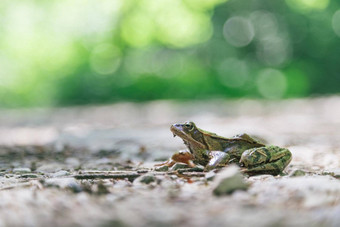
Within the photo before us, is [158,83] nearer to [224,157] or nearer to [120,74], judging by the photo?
[120,74]

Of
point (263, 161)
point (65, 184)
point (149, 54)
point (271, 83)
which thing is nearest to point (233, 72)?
point (271, 83)

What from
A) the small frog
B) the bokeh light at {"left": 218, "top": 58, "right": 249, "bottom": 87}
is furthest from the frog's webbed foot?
the bokeh light at {"left": 218, "top": 58, "right": 249, "bottom": 87}

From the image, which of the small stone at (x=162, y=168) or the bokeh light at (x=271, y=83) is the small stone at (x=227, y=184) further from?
the bokeh light at (x=271, y=83)

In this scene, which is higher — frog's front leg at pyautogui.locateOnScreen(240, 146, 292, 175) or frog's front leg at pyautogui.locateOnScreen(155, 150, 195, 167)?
frog's front leg at pyautogui.locateOnScreen(155, 150, 195, 167)

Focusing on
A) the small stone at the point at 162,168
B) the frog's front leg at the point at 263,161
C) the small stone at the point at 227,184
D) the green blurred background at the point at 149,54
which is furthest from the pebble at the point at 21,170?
the green blurred background at the point at 149,54

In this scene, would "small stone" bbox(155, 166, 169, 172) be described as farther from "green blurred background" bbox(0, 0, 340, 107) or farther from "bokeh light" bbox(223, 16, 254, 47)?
"bokeh light" bbox(223, 16, 254, 47)

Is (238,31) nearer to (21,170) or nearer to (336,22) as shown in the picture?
(336,22)
